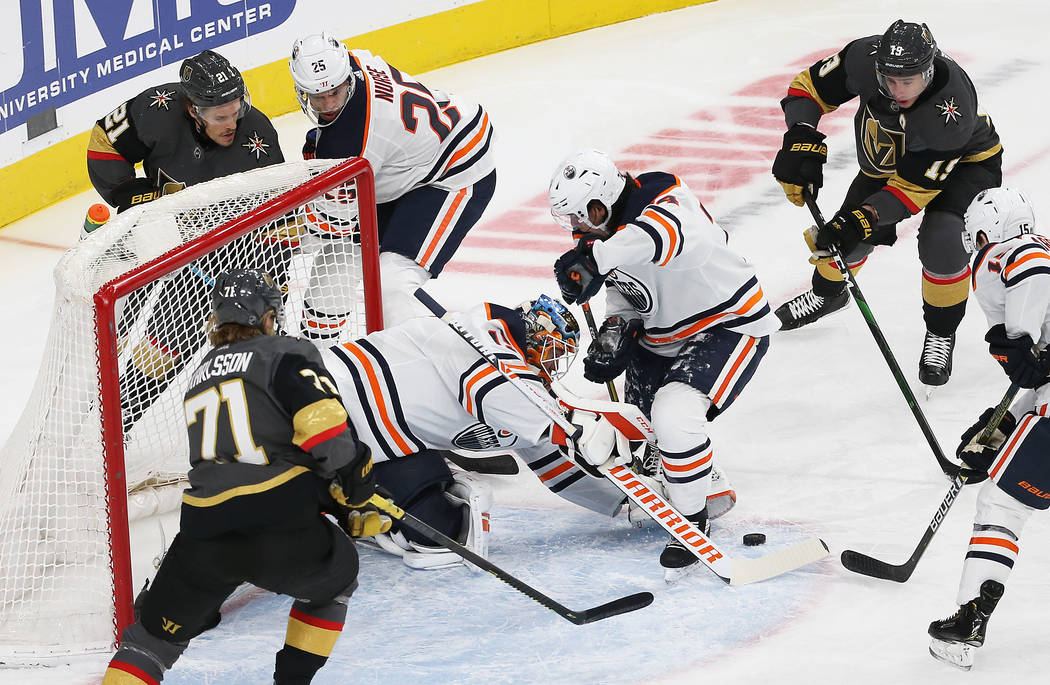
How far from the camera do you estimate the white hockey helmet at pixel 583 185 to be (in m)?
3.47

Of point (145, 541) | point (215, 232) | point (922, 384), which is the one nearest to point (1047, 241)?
point (922, 384)

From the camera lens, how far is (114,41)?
5.93 metres

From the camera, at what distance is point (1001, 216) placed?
10.1 feet

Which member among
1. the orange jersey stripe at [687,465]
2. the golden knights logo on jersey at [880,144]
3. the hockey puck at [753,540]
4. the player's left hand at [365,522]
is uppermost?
the golden knights logo on jersey at [880,144]

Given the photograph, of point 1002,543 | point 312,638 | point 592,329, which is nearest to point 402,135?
point 592,329

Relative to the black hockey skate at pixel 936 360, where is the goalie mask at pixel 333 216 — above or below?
above

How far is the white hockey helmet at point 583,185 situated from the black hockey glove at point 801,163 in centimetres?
103

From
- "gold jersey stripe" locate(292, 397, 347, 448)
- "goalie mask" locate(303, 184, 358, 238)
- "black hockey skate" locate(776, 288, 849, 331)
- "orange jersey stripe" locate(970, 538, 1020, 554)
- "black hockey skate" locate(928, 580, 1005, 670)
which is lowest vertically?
"black hockey skate" locate(928, 580, 1005, 670)

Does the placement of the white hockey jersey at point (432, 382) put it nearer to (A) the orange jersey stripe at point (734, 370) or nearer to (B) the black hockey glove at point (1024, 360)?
(A) the orange jersey stripe at point (734, 370)

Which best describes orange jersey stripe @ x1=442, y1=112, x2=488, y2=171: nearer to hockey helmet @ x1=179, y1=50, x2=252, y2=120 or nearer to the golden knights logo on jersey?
hockey helmet @ x1=179, y1=50, x2=252, y2=120

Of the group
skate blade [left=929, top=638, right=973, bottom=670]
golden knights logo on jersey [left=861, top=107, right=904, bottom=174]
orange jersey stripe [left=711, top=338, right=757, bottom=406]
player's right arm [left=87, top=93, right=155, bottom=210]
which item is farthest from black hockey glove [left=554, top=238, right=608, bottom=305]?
golden knights logo on jersey [left=861, top=107, right=904, bottom=174]

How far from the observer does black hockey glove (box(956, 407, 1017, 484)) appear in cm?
325

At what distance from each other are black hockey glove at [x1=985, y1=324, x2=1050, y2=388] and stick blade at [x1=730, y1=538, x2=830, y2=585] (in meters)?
0.70

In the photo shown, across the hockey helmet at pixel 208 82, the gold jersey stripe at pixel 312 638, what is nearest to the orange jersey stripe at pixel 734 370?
the gold jersey stripe at pixel 312 638
